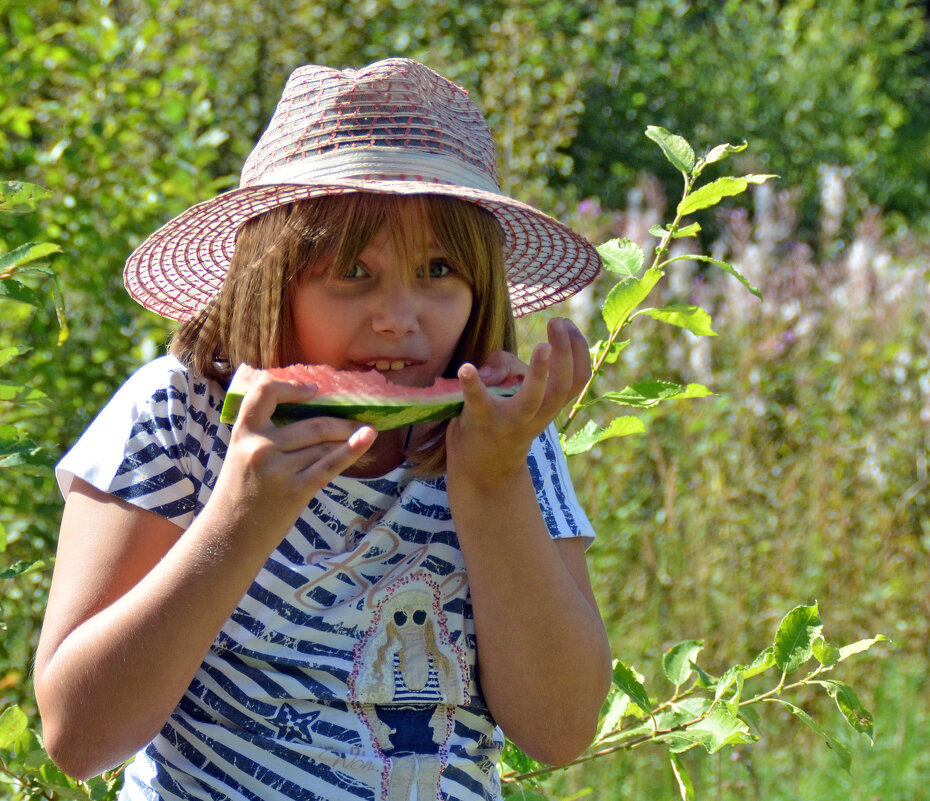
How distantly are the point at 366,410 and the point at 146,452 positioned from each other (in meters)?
0.36

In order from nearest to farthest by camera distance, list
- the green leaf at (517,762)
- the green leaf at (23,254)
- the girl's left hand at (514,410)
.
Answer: the girl's left hand at (514,410)
the green leaf at (23,254)
the green leaf at (517,762)

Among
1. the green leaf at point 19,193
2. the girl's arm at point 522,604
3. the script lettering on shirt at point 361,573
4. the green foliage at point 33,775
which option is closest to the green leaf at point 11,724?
the green foliage at point 33,775

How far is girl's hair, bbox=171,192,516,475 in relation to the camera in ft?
5.87

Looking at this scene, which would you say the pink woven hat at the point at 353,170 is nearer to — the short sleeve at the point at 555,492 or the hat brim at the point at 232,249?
the hat brim at the point at 232,249

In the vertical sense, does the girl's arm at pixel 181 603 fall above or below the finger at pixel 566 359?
below

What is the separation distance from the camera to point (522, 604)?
1749mm

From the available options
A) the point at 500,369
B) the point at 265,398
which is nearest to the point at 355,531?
the point at 500,369

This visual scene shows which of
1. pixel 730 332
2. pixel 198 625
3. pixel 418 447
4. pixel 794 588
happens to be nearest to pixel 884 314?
pixel 730 332

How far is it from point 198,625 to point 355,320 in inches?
20.4

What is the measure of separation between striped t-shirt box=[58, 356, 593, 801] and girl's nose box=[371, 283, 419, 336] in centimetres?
28

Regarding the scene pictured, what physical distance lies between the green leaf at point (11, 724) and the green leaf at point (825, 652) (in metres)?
1.32

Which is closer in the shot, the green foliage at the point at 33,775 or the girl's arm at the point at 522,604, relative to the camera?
the girl's arm at the point at 522,604

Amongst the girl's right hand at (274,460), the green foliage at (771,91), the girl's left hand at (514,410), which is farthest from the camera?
the green foliage at (771,91)

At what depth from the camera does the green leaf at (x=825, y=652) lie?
1921 millimetres
